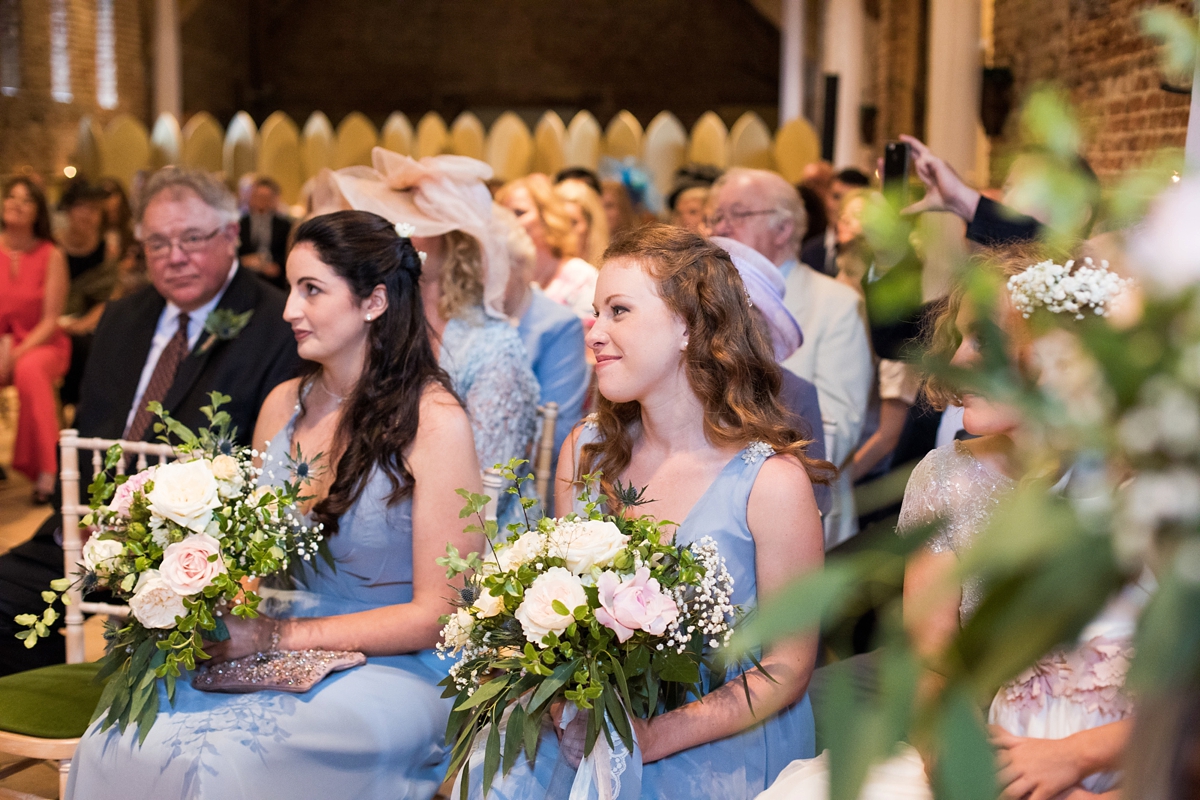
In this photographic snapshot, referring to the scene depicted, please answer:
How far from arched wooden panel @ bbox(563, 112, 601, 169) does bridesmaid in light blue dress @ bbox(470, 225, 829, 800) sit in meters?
7.48

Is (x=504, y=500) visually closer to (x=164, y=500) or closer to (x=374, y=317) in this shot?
(x=374, y=317)

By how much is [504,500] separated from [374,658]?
1008 mm

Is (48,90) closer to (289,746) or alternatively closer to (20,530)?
(20,530)

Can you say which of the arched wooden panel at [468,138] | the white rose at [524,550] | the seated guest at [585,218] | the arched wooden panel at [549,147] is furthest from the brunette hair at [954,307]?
the arched wooden panel at [468,138]

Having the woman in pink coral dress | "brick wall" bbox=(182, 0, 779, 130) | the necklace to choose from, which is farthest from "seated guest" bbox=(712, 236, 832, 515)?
"brick wall" bbox=(182, 0, 779, 130)

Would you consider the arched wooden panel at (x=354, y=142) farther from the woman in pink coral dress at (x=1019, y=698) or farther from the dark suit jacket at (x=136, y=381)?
the woman in pink coral dress at (x=1019, y=698)

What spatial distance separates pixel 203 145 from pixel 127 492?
8.94 meters

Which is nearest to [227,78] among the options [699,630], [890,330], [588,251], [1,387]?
[1,387]

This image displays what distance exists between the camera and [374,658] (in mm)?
2293

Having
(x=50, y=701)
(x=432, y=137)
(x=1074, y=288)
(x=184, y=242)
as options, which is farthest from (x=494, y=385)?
(x=432, y=137)

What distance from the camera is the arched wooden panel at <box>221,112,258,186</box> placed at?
1027 cm

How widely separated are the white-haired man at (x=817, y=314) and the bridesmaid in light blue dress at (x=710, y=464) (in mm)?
1737

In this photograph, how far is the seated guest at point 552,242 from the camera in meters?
5.08

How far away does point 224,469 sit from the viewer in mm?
Result: 2068
